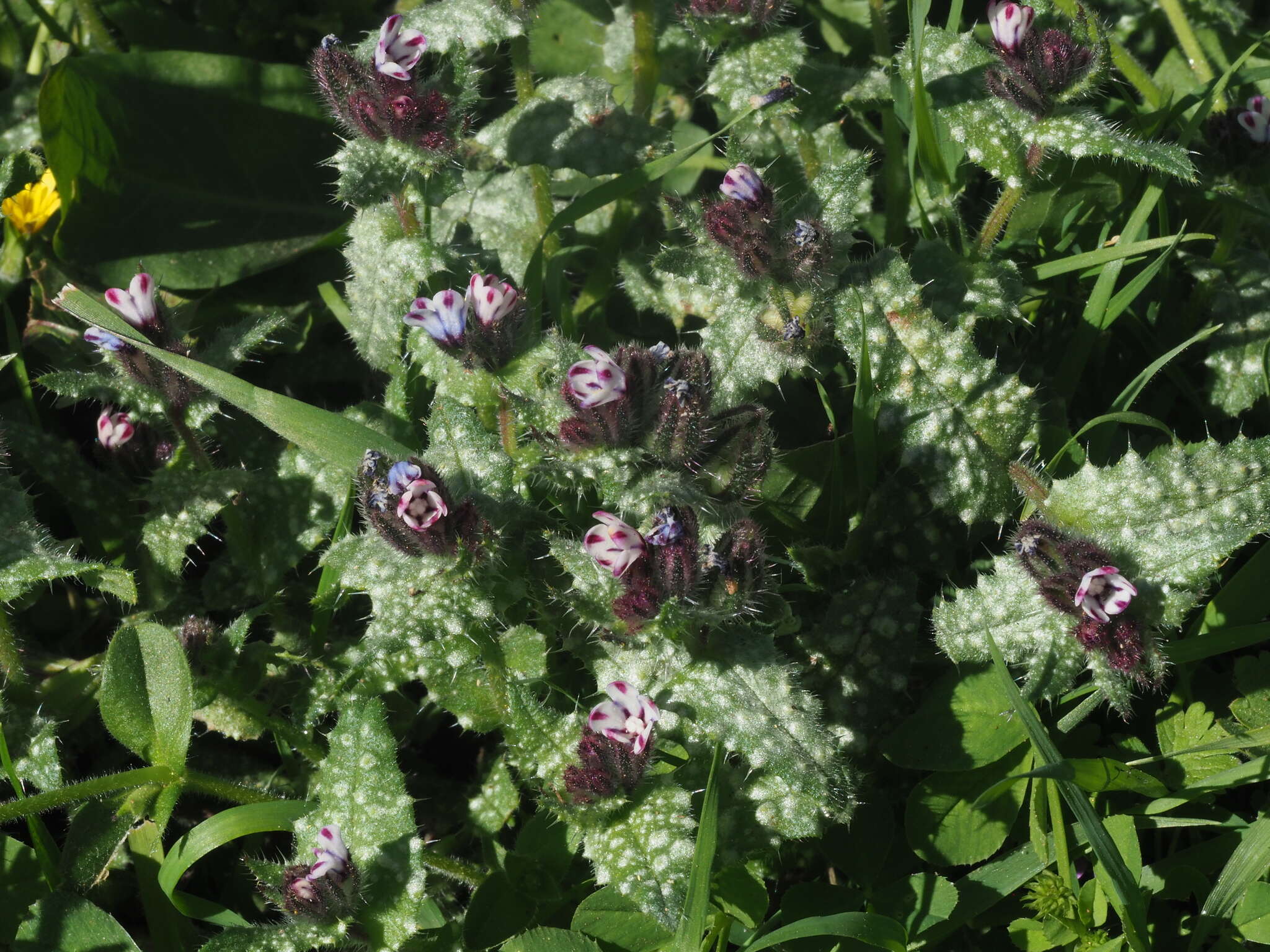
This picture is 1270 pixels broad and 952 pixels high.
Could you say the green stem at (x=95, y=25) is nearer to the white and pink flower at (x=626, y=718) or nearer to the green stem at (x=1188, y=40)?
the white and pink flower at (x=626, y=718)

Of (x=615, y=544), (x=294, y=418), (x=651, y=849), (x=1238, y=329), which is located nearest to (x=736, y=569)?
(x=615, y=544)

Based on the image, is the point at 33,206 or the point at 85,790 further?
the point at 33,206

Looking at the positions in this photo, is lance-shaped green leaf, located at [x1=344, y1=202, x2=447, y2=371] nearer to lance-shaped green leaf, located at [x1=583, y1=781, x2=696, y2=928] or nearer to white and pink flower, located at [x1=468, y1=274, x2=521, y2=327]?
white and pink flower, located at [x1=468, y1=274, x2=521, y2=327]

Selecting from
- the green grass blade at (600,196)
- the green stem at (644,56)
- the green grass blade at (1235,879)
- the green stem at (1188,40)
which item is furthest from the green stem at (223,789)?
the green stem at (1188,40)

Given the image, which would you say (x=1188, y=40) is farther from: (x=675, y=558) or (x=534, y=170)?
(x=675, y=558)

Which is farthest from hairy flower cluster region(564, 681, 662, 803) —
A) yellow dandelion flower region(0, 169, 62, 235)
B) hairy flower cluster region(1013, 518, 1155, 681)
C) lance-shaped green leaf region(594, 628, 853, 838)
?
yellow dandelion flower region(0, 169, 62, 235)

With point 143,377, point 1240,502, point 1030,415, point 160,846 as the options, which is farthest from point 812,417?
point 160,846
